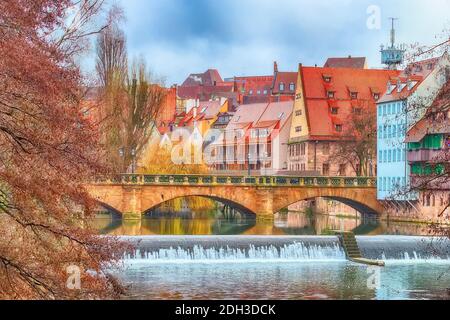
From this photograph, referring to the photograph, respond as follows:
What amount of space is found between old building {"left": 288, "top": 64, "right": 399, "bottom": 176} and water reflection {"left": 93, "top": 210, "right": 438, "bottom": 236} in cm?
1138

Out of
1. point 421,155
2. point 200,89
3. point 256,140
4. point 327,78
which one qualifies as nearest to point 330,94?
point 327,78

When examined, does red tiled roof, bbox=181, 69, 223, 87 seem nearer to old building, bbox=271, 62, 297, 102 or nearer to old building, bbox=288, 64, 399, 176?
old building, bbox=271, 62, 297, 102

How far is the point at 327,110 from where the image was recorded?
3844 inches

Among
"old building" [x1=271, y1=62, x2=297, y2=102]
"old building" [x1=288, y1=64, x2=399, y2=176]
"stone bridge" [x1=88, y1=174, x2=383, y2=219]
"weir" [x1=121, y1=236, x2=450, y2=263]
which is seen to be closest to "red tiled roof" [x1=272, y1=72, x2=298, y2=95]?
"old building" [x1=271, y1=62, x2=297, y2=102]

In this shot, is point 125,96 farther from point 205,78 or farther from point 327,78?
point 205,78

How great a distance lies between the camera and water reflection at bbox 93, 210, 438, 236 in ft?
199

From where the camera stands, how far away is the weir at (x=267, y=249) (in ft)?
150

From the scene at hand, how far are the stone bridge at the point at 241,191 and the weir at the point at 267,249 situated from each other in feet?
80.5

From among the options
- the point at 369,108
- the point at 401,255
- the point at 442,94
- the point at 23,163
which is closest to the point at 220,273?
the point at 401,255

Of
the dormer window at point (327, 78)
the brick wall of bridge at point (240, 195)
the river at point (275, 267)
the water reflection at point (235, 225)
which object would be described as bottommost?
the river at point (275, 267)

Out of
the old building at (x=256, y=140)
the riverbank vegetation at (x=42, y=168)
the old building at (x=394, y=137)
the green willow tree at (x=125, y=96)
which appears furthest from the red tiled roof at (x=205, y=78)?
the riverbank vegetation at (x=42, y=168)

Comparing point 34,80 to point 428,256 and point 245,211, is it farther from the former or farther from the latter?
point 245,211

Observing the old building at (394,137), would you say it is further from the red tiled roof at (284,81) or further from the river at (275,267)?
the red tiled roof at (284,81)

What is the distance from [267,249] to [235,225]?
2107cm
